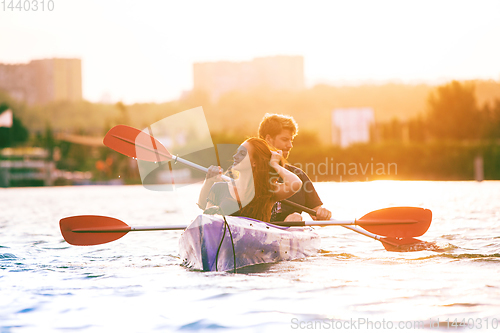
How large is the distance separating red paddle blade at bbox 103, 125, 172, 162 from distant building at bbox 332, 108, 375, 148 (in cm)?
6637

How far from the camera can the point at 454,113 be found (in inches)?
2581

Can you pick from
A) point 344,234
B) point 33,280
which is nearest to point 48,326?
point 33,280

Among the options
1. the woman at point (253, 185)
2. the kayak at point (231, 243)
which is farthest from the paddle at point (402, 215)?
the woman at point (253, 185)

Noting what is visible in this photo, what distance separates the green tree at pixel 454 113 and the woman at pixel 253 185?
61.5m

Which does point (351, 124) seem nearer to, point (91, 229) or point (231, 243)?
point (91, 229)

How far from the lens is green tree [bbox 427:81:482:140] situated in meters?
63.9

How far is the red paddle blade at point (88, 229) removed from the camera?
7.27m

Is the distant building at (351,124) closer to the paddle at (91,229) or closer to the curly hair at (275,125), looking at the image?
the paddle at (91,229)

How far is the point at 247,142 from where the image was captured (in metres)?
5.40

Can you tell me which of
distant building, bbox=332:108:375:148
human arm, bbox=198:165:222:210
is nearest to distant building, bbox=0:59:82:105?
distant building, bbox=332:108:375:148

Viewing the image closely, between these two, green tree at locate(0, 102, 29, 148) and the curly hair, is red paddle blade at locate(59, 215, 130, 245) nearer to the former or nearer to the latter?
the curly hair

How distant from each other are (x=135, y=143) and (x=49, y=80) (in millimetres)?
95816

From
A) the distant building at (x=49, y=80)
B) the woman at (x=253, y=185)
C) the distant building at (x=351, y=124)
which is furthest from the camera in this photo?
the distant building at (x=49, y=80)

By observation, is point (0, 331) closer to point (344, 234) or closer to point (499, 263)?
point (499, 263)
